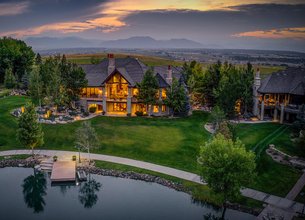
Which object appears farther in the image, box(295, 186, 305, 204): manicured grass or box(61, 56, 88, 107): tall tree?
box(61, 56, 88, 107): tall tree

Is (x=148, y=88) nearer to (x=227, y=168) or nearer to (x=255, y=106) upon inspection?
(x=255, y=106)

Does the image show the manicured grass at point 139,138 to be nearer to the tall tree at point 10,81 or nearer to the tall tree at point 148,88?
the tall tree at point 148,88

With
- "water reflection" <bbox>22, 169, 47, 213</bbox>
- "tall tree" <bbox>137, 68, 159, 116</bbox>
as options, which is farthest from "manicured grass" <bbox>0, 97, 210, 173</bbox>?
"water reflection" <bbox>22, 169, 47, 213</bbox>

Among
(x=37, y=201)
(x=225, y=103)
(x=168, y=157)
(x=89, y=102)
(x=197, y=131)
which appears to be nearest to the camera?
(x=37, y=201)

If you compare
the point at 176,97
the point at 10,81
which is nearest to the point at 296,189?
the point at 176,97

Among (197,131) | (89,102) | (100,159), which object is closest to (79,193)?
(100,159)

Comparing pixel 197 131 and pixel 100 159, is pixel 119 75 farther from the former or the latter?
pixel 100 159

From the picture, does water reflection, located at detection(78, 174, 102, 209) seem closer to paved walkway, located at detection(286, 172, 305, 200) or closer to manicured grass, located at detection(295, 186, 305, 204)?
paved walkway, located at detection(286, 172, 305, 200)
